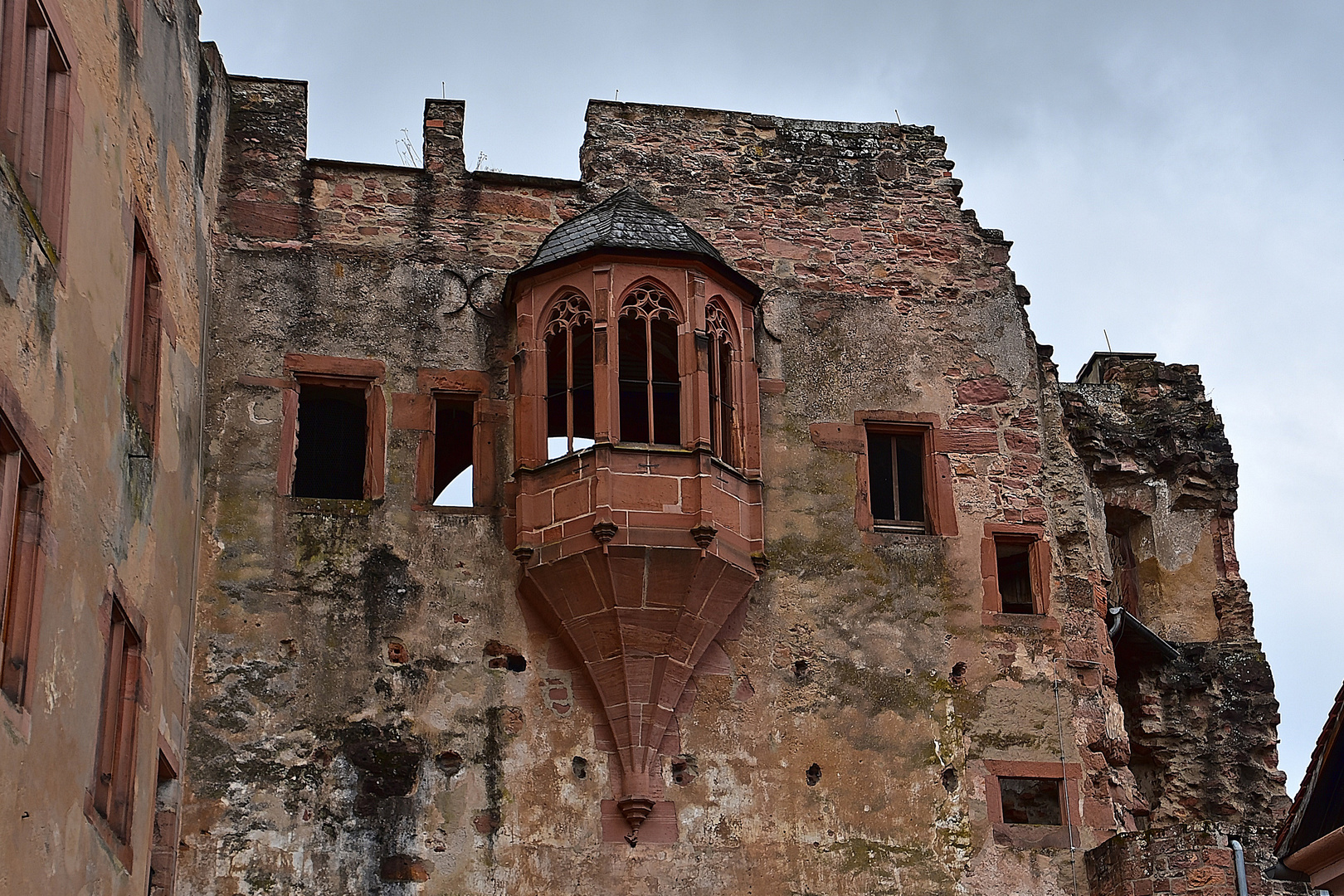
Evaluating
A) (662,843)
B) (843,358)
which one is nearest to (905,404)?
(843,358)

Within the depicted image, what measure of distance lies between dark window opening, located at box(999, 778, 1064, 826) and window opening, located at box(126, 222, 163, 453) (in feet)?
27.3

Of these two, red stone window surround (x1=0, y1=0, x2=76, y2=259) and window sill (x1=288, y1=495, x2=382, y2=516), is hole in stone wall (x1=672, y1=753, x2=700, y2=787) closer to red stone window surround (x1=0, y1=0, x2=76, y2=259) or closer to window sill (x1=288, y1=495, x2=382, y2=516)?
window sill (x1=288, y1=495, x2=382, y2=516)

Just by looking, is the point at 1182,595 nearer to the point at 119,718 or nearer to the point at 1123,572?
the point at 1123,572

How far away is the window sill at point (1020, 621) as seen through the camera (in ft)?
59.4

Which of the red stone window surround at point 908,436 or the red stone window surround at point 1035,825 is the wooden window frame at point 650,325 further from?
the red stone window surround at point 1035,825

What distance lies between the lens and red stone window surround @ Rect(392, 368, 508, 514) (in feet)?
58.2

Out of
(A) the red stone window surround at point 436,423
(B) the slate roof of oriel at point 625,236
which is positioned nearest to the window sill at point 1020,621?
(B) the slate roof of oriel at point 625,236

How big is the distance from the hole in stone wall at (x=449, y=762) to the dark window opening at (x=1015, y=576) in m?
5.55

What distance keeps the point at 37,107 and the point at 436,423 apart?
6914mm

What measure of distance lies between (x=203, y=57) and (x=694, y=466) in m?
5.98

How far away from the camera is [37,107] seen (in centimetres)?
1191

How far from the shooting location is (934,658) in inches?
702

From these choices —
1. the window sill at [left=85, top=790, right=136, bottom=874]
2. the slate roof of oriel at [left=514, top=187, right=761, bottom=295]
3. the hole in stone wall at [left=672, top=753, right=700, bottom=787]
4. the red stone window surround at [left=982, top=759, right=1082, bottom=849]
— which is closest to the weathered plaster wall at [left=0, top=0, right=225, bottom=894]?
the window sill at [left=85, top=790, right=136, bottom=874]

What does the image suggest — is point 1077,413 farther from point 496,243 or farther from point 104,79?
point 104,79
